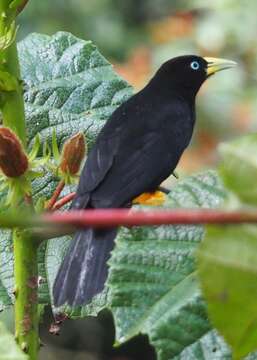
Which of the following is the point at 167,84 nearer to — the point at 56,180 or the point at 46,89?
the point at 46,89

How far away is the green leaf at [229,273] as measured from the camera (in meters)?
0.53

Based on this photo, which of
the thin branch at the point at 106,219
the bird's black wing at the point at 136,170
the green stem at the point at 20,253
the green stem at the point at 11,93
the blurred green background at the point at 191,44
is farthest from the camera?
the blurred green background at the point at 191,44

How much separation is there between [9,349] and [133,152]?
3.52 feet

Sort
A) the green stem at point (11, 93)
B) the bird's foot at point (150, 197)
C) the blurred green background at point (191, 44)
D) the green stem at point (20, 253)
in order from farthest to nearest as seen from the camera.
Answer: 1. the blurred green background at point (191, 44)
2. the bird's foot at point (150, 197)
3. the green stem at point (11, 93)
4. the green stem at point (20, 253)

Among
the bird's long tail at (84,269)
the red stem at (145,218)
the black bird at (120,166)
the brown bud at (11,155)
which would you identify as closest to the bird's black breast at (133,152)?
the black bird at (120,166)

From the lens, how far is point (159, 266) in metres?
1.02

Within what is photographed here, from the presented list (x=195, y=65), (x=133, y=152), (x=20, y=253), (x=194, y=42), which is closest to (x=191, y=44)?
(x=194, y=42)

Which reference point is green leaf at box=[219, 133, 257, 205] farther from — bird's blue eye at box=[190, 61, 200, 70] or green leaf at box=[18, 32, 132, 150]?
bird's blue eye at box=[190, 61, 200, 70]

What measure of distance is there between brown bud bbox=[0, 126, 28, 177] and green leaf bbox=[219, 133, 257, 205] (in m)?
0.48

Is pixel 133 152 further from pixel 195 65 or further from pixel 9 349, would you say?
pixel 9 349

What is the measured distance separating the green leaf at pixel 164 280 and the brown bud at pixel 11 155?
0.47 ft

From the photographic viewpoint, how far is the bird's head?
2.47 metres

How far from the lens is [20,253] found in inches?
42.8

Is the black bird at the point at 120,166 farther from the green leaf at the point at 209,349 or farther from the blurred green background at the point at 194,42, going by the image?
the blurred green background at the point at 194,42
